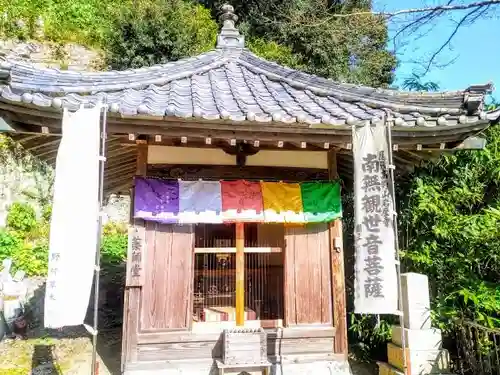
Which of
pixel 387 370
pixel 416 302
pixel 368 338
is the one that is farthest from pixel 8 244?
pixel 416 302

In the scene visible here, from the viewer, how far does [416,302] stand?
19.7 ft

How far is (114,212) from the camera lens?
18.0 metres

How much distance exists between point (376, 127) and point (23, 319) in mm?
9022

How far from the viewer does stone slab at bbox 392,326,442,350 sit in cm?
584

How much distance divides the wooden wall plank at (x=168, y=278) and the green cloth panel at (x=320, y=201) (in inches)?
76.0

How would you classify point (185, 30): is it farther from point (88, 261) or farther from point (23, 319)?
point (88, 261)

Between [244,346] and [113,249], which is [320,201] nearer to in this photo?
[244,346]

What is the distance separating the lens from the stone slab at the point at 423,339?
5.84 m

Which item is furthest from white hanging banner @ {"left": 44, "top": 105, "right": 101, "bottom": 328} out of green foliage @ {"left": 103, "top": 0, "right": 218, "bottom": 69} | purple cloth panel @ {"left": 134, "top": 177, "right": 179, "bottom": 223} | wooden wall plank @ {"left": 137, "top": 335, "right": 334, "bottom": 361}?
green foliage @ {"left": 103, "top": 0, "right": 218, "bottom": 69}

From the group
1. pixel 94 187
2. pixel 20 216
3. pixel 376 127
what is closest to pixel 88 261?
pixel 94 187

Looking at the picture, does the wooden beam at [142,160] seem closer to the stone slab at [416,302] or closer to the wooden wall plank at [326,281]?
the wooden wall plank at [326,281]

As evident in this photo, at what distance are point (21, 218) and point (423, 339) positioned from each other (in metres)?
14.7

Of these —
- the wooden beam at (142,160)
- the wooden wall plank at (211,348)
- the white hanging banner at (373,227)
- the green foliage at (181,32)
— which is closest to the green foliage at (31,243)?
the green foliage at (181,32)

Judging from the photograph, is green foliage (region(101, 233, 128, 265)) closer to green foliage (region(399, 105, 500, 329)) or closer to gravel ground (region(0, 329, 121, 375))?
gravel ground (region(0, 329, 121, 375))
